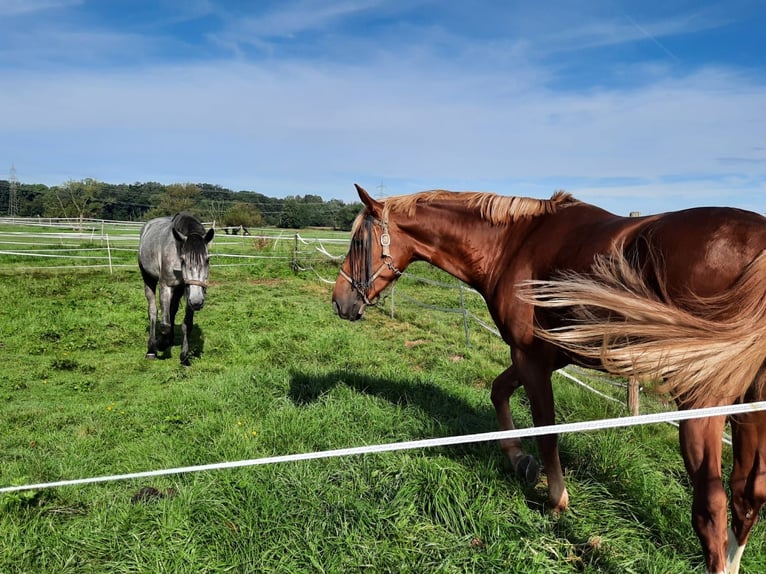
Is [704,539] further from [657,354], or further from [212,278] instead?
[212,278]

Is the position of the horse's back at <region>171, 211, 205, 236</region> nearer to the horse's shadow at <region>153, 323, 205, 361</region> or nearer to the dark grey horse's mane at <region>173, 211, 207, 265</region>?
the dark grey horse's mane at <region>173, 211, 207, 265</region>

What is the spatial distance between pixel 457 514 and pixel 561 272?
1.44 metres

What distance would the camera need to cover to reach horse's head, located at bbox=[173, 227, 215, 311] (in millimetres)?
6102

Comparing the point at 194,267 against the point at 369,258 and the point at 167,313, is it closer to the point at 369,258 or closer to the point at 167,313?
the point at 167,313

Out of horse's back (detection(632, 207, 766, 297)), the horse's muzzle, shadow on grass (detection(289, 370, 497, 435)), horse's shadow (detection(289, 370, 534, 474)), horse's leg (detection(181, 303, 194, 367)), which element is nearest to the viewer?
horse's back (detection(632, 207, 766, 297))

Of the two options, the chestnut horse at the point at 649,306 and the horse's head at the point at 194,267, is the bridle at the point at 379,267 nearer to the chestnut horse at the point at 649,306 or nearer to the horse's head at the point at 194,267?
the chestnut horse at the point at 649,306

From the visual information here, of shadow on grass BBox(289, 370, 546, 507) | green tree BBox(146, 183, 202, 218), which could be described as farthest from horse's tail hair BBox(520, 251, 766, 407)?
green tree BBox(146, 183, 202, 218)

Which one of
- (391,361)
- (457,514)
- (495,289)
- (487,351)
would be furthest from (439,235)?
(487,351)

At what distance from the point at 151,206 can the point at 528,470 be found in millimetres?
70921

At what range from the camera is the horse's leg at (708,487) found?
1699mm

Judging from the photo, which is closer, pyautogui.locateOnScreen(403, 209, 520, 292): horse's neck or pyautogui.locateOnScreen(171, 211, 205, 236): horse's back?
pyautogui.locateOnScreen(403, 209, 520, 292): horse's neck

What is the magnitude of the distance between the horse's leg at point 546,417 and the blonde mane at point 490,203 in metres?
0.93

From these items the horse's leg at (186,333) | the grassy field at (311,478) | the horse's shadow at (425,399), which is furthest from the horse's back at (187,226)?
the horse's shadow at (425,399)

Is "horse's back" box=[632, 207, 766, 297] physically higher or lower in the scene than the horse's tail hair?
higher
